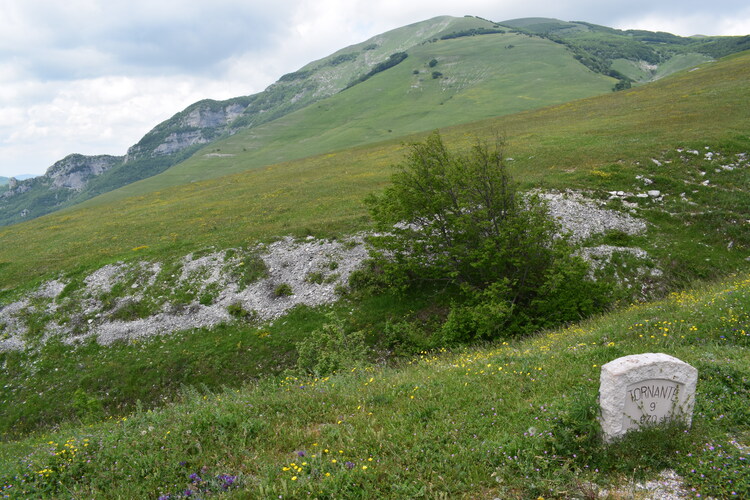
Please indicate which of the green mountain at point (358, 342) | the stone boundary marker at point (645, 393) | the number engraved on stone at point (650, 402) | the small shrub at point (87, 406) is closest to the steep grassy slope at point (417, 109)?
the green mountain at point (358, 342)

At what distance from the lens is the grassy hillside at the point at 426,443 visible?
6.63 metres

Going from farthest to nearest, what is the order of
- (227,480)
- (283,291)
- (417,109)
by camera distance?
1. (417,109)
2. (283,291)
3. (227,480)

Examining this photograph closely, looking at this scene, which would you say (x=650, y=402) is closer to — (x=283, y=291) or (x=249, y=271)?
(x=283, y=291)

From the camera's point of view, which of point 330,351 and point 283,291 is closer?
point 330,351

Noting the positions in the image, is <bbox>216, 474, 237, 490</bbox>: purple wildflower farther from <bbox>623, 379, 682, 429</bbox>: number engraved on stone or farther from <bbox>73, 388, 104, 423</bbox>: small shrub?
<bbox>73, 388, 104, 423</bbox>: small shrub

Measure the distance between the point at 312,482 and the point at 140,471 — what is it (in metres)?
3.87

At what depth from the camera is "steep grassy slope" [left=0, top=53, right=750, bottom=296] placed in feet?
105

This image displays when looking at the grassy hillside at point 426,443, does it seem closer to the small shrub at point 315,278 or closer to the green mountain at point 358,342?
the green mountain at point 358,342

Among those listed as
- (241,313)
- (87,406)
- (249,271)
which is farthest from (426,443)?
(249,271)

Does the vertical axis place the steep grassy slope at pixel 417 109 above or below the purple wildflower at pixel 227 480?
above

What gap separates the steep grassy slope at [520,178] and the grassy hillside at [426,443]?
21.0 m

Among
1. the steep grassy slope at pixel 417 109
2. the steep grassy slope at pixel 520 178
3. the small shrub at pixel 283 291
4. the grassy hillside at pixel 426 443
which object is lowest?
the small shrub at pixel 283 291

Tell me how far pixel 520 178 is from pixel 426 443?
3358 centimetres

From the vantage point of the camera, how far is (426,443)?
7773 mm
